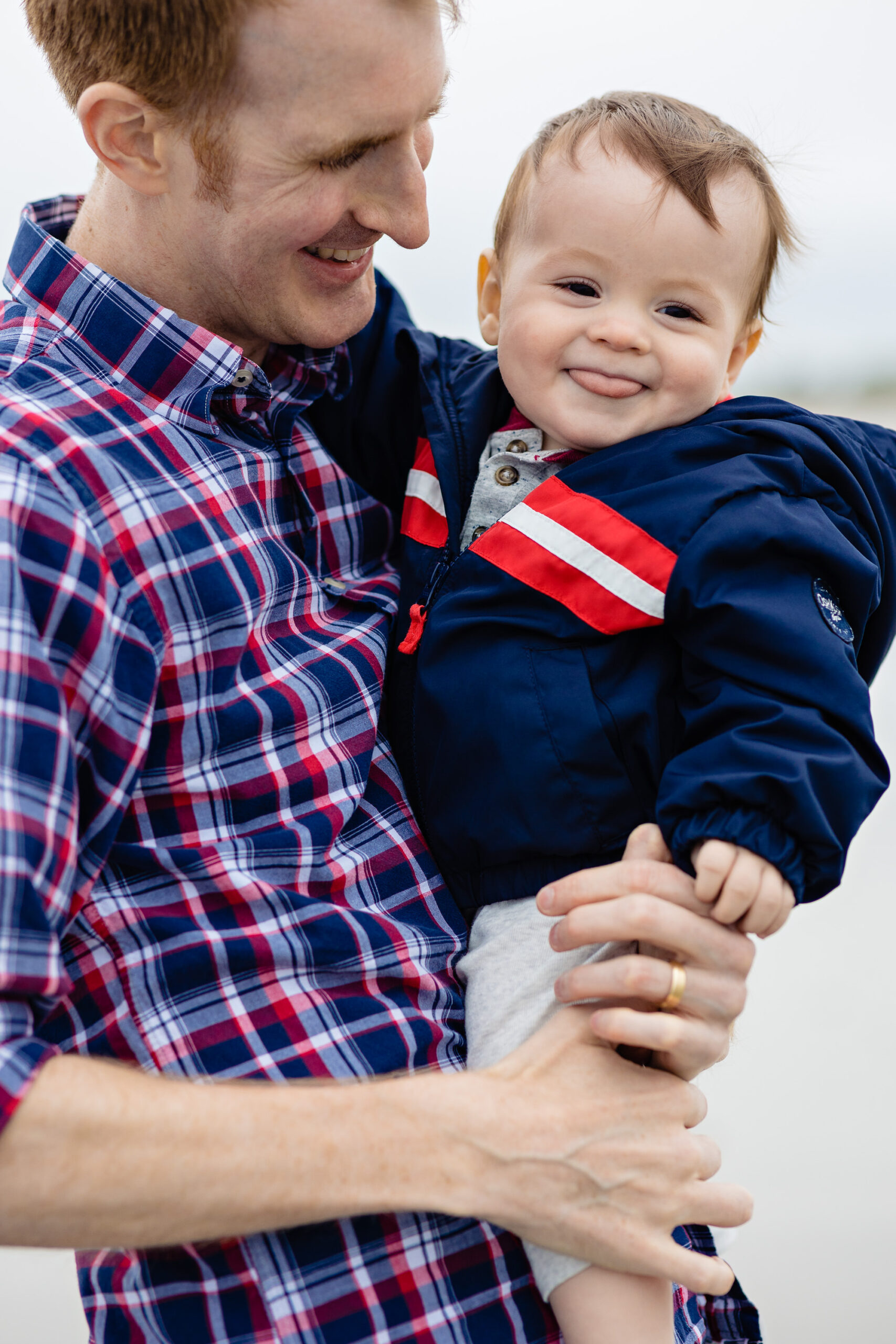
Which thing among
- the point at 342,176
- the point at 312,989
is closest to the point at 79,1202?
the point at 312,989

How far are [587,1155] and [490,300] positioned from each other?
975mm

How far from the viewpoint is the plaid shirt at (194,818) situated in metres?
0.82

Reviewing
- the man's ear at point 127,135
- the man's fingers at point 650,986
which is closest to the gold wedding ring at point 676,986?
the man's fingers at point 650,986

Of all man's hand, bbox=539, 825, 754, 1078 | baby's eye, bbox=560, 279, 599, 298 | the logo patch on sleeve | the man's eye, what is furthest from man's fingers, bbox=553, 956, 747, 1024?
the man's eye

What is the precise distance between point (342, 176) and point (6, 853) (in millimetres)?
737

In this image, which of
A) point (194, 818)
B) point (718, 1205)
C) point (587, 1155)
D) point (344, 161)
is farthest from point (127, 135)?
point (718, 1205)

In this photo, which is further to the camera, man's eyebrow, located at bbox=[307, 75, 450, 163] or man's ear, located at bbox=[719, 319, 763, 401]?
man's ear, located at bbox=[719, 319, 763, 401]

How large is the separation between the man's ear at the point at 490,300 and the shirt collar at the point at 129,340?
340mm

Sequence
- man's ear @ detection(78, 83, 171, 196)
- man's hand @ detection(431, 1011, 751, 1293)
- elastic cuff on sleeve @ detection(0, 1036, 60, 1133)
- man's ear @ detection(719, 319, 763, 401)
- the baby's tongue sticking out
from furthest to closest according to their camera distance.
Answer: man's ear @ detection(719, 319, 763, 401), the baby's tongue sticking out, man's ear @ detection(78, 83, 171, 196), man's hand @ detection(431, 1011, 751, 1293), elastic cuff on sleeve @ detection(0, 1036, 60, 1133)

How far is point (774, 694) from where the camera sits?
0.96m

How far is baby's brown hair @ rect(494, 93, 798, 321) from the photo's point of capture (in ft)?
3.71

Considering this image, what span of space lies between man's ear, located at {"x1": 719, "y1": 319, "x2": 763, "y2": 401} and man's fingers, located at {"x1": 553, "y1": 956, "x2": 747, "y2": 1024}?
2.19ft

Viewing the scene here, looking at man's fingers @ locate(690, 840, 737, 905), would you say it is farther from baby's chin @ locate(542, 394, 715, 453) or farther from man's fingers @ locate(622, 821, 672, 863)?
baby's chin @ locate(542, 394, 715, 453)

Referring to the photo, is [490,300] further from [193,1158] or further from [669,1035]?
[193,1158]
